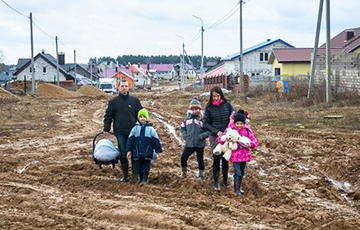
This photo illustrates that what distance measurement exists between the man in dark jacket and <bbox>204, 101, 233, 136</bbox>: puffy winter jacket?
139 cm

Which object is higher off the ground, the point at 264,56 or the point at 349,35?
the point at 349,35

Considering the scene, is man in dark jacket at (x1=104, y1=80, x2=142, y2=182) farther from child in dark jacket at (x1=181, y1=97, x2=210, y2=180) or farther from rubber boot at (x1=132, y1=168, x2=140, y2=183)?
child in dark jacket at (x1=181, y1=97, x2=210, y2=180)

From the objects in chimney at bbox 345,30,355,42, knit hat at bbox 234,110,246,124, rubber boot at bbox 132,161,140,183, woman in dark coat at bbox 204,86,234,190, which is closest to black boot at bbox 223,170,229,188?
woman in dark coat at bbox 204,86,234,190

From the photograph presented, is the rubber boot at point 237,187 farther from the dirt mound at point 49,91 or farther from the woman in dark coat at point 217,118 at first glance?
the dirt mound at point 49,91

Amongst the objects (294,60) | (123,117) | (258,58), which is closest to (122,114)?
(123,117)

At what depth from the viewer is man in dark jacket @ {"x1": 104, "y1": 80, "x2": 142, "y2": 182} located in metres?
10.2

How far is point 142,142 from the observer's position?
32.5 ft

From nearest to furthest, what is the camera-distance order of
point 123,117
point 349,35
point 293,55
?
1. point 123,117
2. point 293,55
3. point 349,35

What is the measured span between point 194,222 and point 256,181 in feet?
11.3

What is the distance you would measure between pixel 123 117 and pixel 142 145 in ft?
2.28

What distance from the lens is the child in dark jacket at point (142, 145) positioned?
9.92 m

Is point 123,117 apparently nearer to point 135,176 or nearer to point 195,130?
point 135,176

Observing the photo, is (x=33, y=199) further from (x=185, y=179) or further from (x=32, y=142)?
(x=32, y=142)

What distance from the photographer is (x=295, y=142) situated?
Answer: 15.3m
